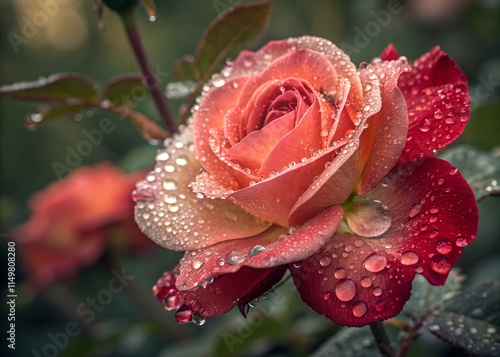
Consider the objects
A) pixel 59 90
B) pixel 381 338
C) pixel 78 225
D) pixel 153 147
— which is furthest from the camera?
pixel 78 225

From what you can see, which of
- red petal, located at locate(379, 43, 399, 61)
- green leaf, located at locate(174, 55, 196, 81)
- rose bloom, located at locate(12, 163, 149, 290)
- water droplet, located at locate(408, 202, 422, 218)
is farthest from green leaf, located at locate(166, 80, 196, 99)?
rose bloom, located at locate(12, 163, 149, 290)

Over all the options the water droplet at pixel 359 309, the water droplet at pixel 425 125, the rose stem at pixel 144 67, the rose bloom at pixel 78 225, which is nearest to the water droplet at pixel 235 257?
the water droplet at pixel 359 309

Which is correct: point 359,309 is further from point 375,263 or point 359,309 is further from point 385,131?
point 385,131

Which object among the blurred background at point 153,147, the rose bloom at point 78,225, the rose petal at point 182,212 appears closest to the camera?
the rose petal at point 182,212

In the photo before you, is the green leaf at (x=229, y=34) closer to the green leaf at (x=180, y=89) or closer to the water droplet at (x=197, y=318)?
the green leaf at (x=180, y=89)

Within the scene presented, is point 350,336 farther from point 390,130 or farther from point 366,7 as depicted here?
point 366,7

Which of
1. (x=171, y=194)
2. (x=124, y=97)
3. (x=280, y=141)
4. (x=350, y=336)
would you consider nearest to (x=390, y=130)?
(x=280, y=141)

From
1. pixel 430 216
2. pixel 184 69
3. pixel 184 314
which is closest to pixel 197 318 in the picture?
pixel 184 314
